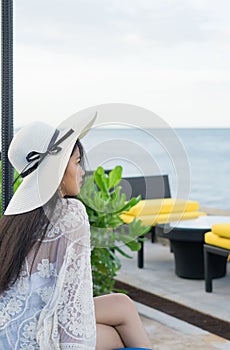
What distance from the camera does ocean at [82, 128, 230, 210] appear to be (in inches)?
84.6

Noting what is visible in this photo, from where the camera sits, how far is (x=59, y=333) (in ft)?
5.89

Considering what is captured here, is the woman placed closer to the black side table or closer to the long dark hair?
the long dark hair

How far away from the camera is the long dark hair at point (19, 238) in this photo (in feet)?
5.84

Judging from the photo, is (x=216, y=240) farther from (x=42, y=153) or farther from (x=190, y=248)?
(x=42, y=153)

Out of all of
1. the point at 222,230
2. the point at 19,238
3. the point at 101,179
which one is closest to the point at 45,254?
the point at 19,238

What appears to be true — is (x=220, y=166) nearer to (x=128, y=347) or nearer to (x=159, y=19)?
(x=159, y=19)

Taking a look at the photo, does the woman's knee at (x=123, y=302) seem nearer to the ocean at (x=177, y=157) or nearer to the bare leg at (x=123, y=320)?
the bare leg at (x=123, y=320)

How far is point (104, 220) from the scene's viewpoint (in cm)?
349

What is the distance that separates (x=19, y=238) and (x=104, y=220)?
171 centimetres

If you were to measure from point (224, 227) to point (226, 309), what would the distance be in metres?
0.50

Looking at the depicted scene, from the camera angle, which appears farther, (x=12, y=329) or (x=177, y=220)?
(x=177, y=220)

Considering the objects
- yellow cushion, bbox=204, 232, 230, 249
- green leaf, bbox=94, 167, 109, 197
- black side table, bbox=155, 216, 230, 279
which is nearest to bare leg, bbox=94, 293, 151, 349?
green leaf, bbox=94, 167, 109, 197

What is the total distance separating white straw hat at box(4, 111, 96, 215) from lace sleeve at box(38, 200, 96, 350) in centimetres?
9

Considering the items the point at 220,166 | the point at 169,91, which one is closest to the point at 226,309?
the point at 169,91
